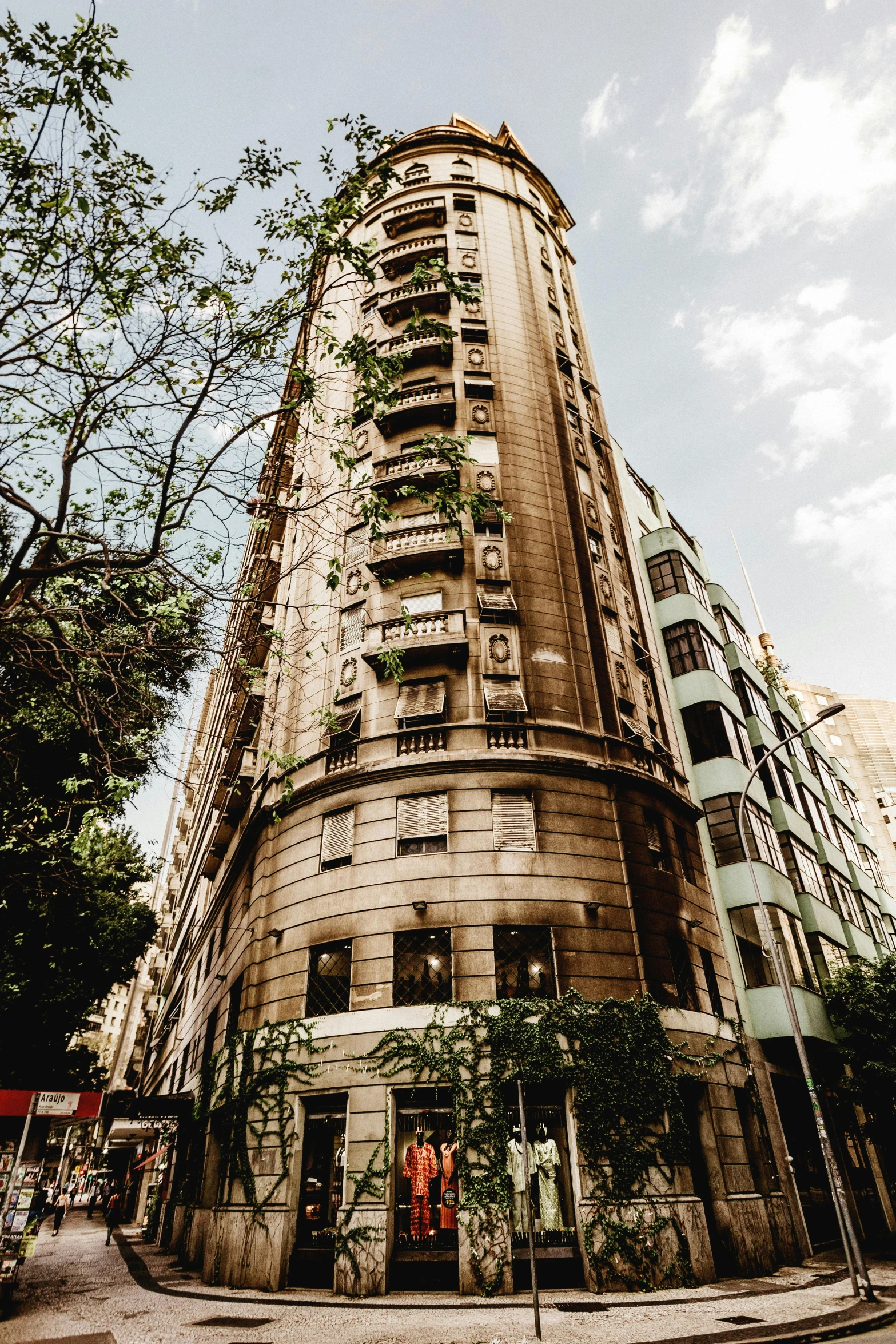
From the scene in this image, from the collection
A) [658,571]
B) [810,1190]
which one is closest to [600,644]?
[658,571]

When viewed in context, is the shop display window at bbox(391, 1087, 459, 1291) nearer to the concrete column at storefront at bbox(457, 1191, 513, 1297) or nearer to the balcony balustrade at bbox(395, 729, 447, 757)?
the concrete column at storefront at bbox(457, 1191, 513, 1297)

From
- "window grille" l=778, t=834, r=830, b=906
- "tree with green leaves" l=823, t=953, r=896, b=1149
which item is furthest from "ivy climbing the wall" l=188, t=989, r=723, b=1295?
"window grille" l=778, t=834, r=830, b=906

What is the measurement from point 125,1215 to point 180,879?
22435 mm

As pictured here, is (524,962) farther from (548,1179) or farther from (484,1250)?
(484,1250)

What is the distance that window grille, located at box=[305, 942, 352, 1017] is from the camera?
16812 millimetres

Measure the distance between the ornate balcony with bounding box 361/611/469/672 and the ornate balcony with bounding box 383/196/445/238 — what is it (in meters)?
20.4

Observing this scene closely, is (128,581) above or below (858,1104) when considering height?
above

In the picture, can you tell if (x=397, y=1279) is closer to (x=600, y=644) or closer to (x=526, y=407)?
(x=600, y=644)

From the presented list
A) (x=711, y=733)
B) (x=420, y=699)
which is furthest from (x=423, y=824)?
(x=711, y=733)

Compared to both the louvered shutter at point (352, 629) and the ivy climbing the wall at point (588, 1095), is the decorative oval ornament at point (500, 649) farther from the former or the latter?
the ivy climbing the wall at point (588, 1095)

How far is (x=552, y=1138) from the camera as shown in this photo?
50.0 feet

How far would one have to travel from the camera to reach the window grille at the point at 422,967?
16.2 m

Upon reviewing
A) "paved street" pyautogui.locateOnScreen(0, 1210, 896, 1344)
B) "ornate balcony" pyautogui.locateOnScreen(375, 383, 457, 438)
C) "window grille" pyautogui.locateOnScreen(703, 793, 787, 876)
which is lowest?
"paved street" pyautogui.locateOnScreen(0, 1210, 896, 1344)

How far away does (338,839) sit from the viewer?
1877 centimetres
